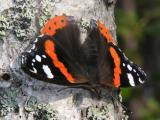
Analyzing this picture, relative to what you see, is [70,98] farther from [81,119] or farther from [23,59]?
[23,59]

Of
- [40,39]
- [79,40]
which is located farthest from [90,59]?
[40,39]

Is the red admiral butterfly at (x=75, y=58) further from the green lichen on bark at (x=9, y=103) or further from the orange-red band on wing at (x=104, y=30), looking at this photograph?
the green lichen on bark at (x=9, y=103)

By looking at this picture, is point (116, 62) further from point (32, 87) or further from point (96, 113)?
point (32, 87)

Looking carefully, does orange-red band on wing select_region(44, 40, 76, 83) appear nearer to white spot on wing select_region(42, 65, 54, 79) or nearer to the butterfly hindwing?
white spot on wing select_region(42, 65, 54, 79)

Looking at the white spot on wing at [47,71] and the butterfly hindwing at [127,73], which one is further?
the butterfly hindwing at [127,73]

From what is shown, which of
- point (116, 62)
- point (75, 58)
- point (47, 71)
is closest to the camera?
point (47, 71)

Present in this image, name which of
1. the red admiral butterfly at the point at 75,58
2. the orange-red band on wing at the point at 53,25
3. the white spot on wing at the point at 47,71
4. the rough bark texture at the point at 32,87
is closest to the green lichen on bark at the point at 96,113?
the rough bark texture at the point at 32,87

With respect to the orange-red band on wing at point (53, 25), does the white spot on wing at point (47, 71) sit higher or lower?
lower

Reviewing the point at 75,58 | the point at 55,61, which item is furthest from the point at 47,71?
the point at 75,58
